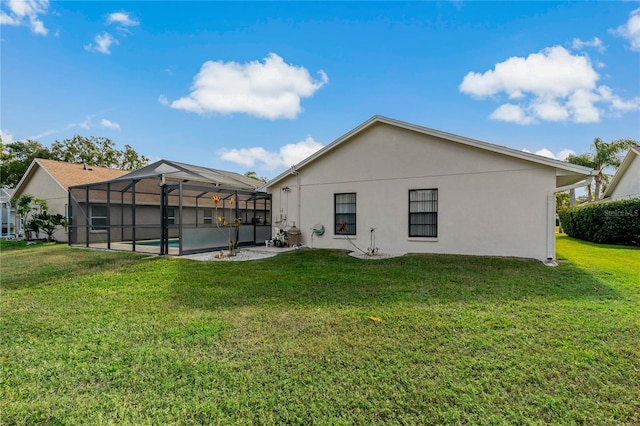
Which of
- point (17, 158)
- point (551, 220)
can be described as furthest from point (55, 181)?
point (551, 220)

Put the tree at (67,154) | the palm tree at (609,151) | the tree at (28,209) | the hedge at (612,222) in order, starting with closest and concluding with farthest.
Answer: the hedge at (612,222) < the tree at (28,209) < the palm tree at (609,151) < the tree at (67,154)

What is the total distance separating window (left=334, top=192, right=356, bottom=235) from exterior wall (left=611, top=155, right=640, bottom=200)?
1774 cm

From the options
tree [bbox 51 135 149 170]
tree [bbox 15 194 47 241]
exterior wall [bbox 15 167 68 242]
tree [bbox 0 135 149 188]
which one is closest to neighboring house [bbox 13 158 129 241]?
exterior wall [bbox 15 167 68 242]

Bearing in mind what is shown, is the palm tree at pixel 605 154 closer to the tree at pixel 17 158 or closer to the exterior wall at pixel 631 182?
the exterior wall at pixel 631 182

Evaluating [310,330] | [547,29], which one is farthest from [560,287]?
[547,29]

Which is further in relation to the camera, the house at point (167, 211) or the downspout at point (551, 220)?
the house at point (167, 211)

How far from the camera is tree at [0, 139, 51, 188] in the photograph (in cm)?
2833

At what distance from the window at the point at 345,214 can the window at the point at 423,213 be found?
211 cm

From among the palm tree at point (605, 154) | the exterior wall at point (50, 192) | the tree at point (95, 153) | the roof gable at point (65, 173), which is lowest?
the exterior wall at point (50, 192)

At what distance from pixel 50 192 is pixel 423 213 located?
68.4 feet

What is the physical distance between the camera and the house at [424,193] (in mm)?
8594

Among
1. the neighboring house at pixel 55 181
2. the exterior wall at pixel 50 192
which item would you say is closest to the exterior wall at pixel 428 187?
the exterior wall at pixel 50 192

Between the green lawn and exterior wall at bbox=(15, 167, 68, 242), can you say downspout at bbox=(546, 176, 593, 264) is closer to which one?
the green lawn

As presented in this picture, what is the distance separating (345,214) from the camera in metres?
11.5
